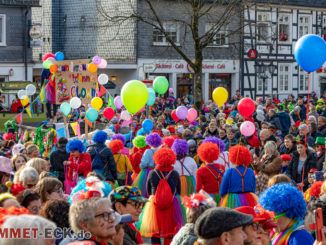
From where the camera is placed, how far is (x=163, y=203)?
7664mm

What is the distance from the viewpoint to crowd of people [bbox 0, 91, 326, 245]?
394 centimetres

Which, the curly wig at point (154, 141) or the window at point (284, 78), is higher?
the window at point (284, 78)

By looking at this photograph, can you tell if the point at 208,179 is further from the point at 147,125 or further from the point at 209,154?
the point at 147,125

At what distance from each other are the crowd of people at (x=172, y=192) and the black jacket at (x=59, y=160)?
0.02 meters

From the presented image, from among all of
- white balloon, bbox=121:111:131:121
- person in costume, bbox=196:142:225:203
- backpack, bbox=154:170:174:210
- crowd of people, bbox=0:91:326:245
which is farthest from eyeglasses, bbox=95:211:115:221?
white balloon, bbox=121:111:131:121

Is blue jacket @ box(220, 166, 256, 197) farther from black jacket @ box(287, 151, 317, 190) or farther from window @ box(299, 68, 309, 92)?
window @ box(299, 68, 309, 92)

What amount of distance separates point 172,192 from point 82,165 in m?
2.17

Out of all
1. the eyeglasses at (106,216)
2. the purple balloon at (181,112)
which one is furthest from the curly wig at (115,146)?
the eyeglasses at (106,216)

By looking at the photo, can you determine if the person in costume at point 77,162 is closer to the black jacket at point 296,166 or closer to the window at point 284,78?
the black jacket at point 296,166

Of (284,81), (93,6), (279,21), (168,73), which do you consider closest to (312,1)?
(279,21)

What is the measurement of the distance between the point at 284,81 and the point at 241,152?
3110 cm

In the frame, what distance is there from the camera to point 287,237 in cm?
468

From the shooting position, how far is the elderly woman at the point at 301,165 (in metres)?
9.26

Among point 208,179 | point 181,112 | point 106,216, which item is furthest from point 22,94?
point 106,216
